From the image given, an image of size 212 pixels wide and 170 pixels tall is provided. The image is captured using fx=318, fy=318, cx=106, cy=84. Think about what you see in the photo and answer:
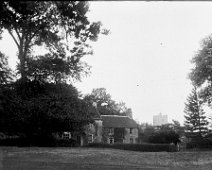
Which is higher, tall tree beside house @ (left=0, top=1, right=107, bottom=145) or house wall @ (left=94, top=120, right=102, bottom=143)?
tall tree beside house @ (left=0, top=1, right=107, bottom=145)

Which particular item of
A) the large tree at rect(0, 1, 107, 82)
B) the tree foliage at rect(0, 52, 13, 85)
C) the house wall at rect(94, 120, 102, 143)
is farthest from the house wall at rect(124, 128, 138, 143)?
the large tree at rect(0, 1, 107, 82)

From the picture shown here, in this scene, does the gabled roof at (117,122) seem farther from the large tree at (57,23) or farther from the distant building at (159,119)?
the distant building at (159,119)

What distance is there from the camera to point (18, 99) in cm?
2564

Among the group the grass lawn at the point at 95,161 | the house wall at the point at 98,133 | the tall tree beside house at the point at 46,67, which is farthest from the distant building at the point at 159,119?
the grass lawn at the point at 95,161

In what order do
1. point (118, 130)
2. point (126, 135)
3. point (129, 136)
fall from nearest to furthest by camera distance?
1. point (118, 130)
2. point (126, 135)
3. point (129, 136)

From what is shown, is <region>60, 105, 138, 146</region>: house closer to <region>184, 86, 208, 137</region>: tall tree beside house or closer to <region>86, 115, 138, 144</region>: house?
<region>86, 115, 138, 144</region>: house

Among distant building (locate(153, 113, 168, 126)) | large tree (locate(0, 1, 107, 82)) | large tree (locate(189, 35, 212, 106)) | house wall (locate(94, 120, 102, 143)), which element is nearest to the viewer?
large tree (locate(0, 1, 107, 82))

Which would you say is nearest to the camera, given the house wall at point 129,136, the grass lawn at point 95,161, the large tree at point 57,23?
the large tree at point 57,23

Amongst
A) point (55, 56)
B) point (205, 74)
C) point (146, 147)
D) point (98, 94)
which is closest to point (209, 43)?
point (205, 74)

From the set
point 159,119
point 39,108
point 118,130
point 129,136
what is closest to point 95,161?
point 39,108

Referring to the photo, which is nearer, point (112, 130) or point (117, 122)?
point (112, 130)

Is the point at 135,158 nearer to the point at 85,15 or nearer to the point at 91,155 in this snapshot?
the point at 91,155

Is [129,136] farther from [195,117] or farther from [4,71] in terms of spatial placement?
[4,71]

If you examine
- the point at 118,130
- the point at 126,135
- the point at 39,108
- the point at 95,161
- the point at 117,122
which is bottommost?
Answer: the point at 95,161
